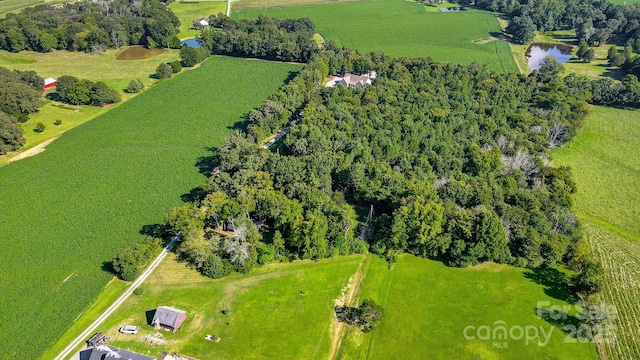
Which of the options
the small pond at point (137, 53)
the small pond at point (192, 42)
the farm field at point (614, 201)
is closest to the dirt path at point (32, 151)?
the small pond at point (137, 53)

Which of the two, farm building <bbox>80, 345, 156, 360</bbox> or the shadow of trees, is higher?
the shadow of trees

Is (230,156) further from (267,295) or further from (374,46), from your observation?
(374,46)

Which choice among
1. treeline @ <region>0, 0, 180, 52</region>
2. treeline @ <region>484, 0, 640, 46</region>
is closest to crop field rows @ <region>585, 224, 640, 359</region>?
treeline @ <region>484, 0, 640, 46</region>

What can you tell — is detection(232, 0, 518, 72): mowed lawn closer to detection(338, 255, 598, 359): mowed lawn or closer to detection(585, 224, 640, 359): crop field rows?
detection(585, 224, 640, 359): crop field rows

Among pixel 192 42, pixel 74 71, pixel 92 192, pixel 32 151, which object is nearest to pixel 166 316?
pixel 92 192

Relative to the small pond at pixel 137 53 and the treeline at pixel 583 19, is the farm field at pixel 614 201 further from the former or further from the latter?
the small pond at pixel 137 53

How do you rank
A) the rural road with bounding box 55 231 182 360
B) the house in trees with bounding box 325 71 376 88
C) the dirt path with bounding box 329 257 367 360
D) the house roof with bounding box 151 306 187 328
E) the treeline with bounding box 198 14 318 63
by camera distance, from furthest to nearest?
the treeline with bounding box 198 14 318 63 < the house in trees with bounding box 325 71 376 88 < the house roof with bounding box 151 306 187 328 < the dirt path with bounding box 329 257 367 360 < the rural road with bounding box 55 231 182 360

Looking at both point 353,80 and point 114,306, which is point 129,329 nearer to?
point 114,306
